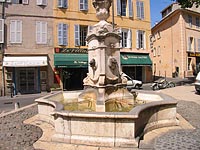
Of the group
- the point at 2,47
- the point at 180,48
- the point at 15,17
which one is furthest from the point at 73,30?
the point at 180,48

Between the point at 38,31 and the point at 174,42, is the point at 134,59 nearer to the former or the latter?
the point at 174,42

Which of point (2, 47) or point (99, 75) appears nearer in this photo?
point (99, 75)

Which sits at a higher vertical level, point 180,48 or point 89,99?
point 180,48

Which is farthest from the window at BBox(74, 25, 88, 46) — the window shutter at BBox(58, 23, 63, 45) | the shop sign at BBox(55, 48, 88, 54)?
the window shutter at BBox(58, 23, 63, 45)

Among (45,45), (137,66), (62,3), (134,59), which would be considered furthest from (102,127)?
(137,66)

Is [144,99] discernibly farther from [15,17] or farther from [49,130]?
[15,17]

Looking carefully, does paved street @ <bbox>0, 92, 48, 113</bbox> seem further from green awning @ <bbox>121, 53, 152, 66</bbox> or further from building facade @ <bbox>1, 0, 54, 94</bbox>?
green awning @ <bbox>121, 53, 152, 66</bbox>

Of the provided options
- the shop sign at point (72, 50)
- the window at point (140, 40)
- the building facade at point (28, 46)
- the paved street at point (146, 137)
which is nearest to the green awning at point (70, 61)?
the shop sign at point (72, 50)

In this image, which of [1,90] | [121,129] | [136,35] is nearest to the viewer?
[121,129]

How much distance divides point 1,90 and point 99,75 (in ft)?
49.7

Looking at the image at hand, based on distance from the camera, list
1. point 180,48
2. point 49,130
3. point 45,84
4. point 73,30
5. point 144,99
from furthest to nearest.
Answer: point 180,48 < point 73,30 < point 45,84 < point 144,99 < point 49,130

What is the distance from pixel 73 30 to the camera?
2225cm

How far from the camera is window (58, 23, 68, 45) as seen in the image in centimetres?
2153

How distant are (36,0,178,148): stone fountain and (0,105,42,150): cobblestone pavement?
55 centimetres
